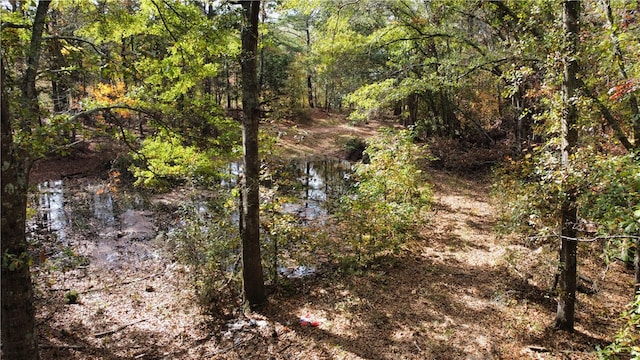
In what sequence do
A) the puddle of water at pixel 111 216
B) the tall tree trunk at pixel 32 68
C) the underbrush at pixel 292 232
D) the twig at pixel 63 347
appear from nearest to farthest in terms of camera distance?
the tall tree trunk at pixel 32 68
the twig at pixel 63 347
the underbrush at pixel 292 232
the puddle of water at pixel 111 216

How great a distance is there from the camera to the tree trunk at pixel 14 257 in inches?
148

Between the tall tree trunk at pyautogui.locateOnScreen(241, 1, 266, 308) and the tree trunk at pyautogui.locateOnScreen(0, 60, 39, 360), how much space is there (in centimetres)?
317

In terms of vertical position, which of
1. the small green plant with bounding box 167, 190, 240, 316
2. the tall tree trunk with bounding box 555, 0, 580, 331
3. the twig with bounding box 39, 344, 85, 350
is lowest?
the twig with bounding box 39, 344, 85, 350

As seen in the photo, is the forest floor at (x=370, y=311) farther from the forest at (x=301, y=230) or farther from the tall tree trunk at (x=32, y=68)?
the tall tree trunk at (x=32, y=68)

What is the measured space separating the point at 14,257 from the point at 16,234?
0.27 m

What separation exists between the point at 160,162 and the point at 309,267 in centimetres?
418

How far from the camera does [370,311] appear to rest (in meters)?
6.86

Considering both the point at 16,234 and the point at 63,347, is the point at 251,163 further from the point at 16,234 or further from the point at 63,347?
the point at 63,347

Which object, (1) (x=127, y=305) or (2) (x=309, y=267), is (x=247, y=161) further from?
(1) (x=127, y=305)

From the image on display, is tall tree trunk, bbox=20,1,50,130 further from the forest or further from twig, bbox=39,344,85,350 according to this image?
twig, bbox=39,344,85,350

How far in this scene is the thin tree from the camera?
3.75 metres

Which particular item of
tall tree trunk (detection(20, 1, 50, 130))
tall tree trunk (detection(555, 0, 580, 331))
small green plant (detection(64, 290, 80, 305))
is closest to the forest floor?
small green plant (detection(64, 290, 80, 305))

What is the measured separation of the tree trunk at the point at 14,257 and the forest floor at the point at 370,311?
2030 mm

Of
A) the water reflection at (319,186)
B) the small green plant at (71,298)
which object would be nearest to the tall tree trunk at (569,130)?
the water reflection at (319,186)
